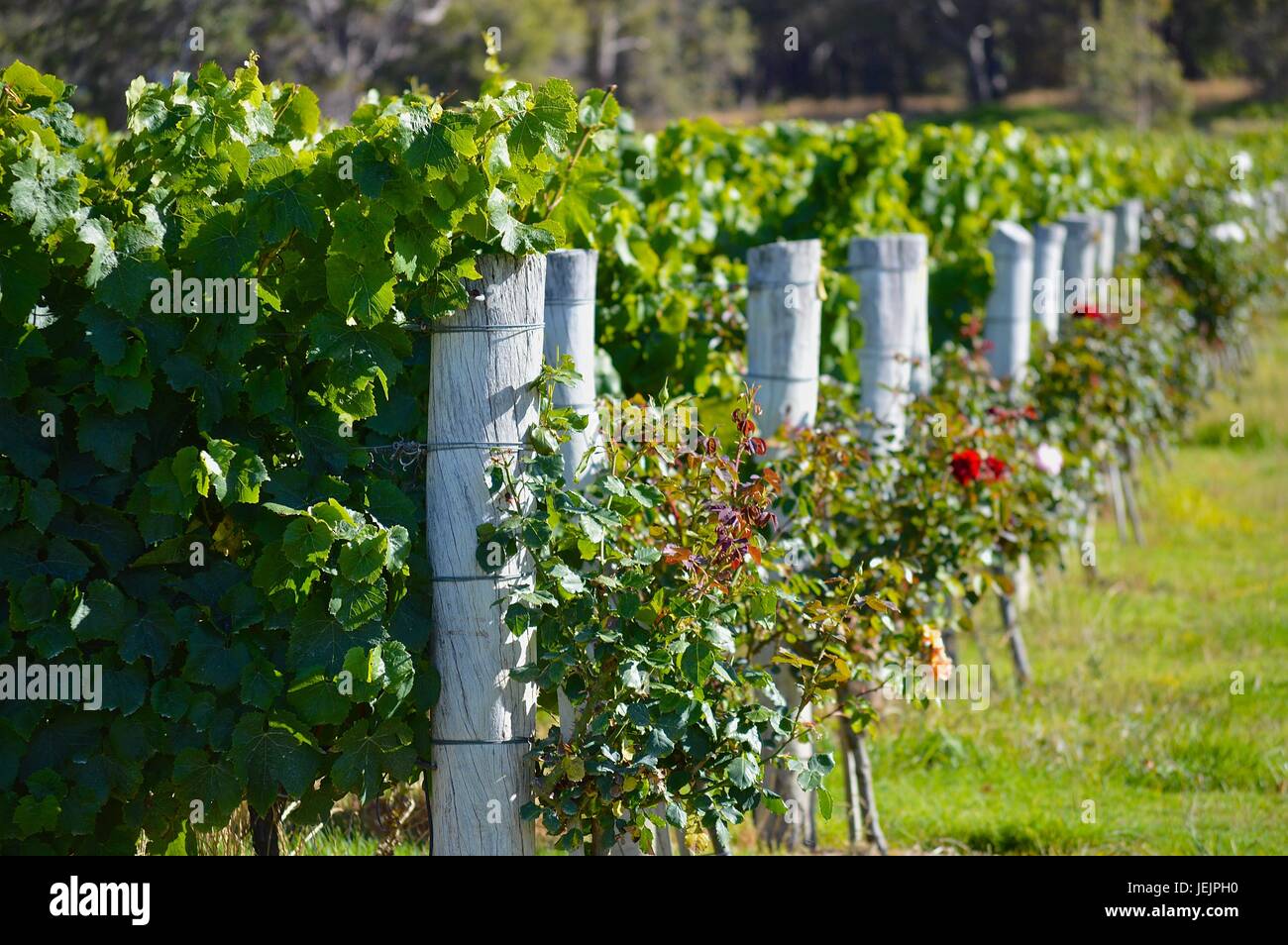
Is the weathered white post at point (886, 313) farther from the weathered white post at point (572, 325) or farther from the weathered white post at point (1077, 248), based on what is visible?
the weathered white post at point (1077, 248)

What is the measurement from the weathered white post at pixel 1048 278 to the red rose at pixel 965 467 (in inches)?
100

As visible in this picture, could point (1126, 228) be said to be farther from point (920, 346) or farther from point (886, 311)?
point (886, 311)

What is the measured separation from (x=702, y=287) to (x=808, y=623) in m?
1.74

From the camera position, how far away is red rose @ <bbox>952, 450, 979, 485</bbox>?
14.3 feet

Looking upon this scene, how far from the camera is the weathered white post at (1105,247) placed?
27.8 ft

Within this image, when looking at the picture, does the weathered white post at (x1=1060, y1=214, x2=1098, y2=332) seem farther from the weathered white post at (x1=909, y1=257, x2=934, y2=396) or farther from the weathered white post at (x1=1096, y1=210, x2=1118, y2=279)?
the weathered white post at (x1=909, y1=257, x2=934, y2=396)

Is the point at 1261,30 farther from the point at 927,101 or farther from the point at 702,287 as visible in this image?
the point at 702,287

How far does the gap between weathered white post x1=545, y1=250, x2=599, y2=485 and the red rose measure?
4.66 feet

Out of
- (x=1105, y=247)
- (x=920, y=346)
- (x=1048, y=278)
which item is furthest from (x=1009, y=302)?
(x=1105, y=247)

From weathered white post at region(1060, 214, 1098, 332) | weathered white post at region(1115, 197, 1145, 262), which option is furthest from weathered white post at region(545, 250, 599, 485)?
weathered white post at region(1115, 197, 1145, 262)

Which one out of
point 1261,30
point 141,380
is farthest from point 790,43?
point 1261,30
